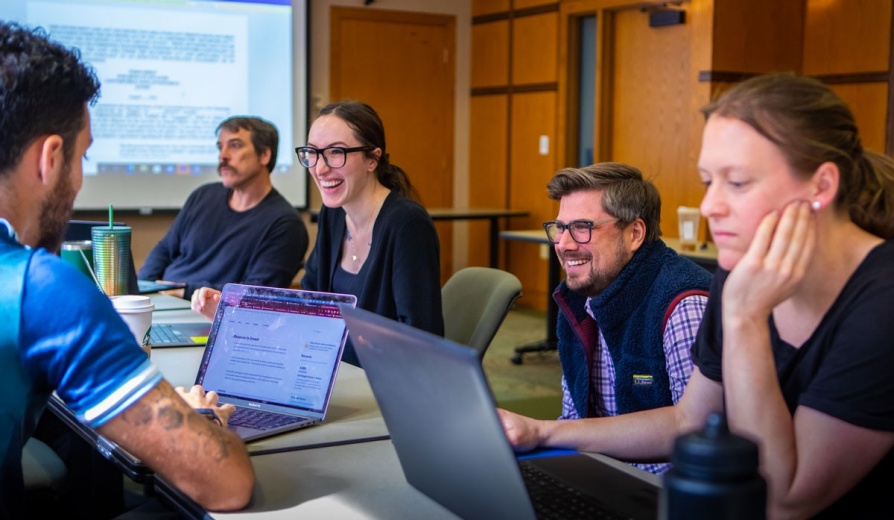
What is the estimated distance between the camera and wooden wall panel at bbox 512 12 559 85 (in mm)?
7039

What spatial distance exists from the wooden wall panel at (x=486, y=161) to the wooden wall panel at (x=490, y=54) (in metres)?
0.13

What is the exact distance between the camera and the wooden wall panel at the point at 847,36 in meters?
5.53

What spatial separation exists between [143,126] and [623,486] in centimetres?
546

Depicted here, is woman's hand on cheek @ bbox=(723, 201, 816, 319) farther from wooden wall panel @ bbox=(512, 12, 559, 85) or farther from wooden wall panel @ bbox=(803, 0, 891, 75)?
wooden wall panel @ bbox=(512, 12, 559, 85)

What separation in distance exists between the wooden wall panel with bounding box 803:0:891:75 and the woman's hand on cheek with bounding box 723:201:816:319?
15.8ft

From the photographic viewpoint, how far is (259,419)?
1762 mm

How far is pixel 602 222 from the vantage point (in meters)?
2.03

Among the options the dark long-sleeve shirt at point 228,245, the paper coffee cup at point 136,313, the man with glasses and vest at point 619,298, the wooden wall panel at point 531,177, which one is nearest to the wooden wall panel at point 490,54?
the wooden wall panel at point 531,177

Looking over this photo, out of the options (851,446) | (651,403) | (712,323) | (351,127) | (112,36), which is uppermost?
(112,36)

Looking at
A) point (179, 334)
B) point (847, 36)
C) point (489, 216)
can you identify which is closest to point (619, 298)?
point (179, 334)

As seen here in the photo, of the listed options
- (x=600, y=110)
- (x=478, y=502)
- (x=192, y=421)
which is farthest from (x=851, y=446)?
(x=600, y=110)

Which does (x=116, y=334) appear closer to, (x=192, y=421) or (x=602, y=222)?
(x=192, y=421)

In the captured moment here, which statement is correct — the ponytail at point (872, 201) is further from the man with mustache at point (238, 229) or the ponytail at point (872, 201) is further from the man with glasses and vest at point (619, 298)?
the man with mustache at point (238, 229)

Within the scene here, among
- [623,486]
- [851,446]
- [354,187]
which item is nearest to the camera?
[851,446]
